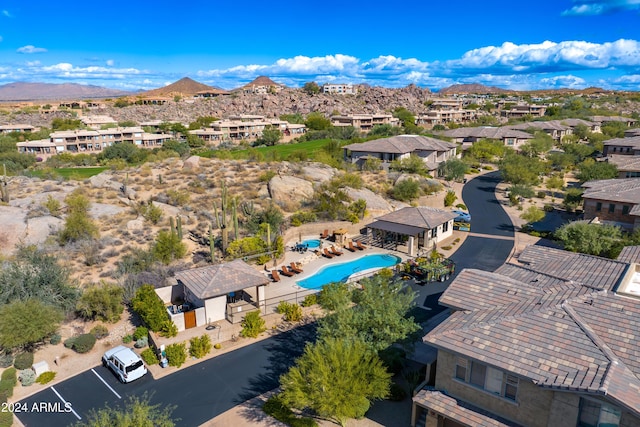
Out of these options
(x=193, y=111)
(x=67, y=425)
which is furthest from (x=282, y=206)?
(x=193, y=111)

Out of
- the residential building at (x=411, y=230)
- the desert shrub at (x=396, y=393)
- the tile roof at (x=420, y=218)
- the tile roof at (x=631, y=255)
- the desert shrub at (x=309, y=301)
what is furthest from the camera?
A: the tile roof at (x=420, y=218)

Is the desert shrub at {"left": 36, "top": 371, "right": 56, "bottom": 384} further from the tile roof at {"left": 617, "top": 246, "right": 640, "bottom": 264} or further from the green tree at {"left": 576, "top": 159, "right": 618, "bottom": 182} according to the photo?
the green tree at {"left": 576, "top": 159, "right": 618, "bottom": 182}

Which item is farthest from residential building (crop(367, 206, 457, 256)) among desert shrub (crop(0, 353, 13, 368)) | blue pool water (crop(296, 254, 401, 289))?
desert shrub (crop(0, 353, 13, 368))

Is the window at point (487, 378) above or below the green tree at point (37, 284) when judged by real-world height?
above

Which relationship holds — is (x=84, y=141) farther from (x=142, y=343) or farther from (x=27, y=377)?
(x=27, y=377)

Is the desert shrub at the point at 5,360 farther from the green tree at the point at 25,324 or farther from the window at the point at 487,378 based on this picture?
the window at the point at 487,378

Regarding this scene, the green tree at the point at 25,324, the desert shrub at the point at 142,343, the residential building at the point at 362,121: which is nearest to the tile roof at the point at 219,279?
the desert shrub at the point at 142,343
